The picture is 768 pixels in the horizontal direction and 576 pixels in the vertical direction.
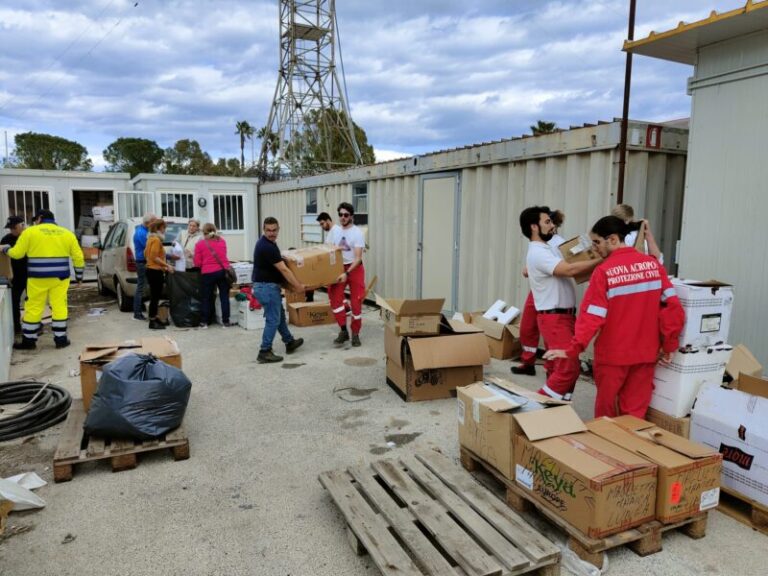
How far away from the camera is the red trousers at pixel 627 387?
3498 millimetres

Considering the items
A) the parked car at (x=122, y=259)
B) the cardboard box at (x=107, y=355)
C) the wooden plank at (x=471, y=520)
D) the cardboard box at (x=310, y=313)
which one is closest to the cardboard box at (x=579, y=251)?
the wooden plank at (x=471, y=520)

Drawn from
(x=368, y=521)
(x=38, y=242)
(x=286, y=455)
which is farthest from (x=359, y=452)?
(x=38, y=242)

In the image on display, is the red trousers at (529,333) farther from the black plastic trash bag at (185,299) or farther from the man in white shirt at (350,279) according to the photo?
the black plastic trash bag at (185,299)

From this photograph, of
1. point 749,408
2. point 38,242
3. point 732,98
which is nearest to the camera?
point 749,408

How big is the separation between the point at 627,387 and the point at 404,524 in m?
1.81

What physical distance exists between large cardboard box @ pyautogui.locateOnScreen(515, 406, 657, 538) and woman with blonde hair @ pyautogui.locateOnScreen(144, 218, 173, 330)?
21.3ft

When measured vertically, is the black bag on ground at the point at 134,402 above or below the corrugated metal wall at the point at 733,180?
below

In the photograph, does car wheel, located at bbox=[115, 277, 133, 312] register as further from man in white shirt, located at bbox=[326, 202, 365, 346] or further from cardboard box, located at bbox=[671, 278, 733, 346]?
cardboard box, located at bbox=[671, 278, 733, 346]

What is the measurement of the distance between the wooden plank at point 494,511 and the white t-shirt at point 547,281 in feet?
5.40

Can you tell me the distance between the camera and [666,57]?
208 inches

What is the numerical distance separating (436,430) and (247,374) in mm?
2497

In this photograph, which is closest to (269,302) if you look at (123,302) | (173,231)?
(123,302)

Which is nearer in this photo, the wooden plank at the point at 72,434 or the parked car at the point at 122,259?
the wooden plank at the point at 72,434

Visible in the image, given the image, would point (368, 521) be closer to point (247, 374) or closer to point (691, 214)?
point (247, 374)
